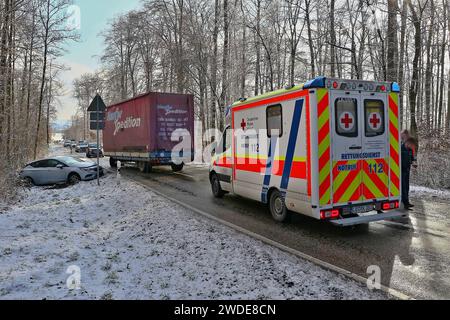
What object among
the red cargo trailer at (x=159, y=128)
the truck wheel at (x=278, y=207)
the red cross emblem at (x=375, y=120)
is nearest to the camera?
the red cross emblem at (x=375, y=120)

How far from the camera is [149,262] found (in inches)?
206


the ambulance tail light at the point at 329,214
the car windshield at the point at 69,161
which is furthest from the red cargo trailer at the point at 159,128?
the ambulance tail light at the point at 329,214

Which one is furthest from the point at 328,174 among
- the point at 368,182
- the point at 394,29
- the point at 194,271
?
the point at 394,29

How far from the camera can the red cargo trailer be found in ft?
53.5

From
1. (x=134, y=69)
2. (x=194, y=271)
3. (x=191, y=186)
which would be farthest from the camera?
(x=134, y=69)

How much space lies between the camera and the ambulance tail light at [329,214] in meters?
6.28

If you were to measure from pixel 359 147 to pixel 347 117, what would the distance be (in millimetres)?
625

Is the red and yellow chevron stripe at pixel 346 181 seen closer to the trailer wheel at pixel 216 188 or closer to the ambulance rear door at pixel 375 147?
the ambulance rear door at pixel 375 147

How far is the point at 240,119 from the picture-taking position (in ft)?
28.9

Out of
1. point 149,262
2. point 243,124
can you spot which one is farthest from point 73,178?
point 149,262

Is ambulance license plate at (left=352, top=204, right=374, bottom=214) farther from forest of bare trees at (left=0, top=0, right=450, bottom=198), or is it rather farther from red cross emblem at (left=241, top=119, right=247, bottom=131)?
forest of bare trees at (left=0, top=0, right=450, bottom=198)
